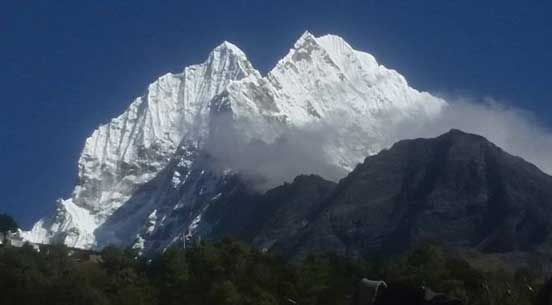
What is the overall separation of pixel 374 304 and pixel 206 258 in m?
71.4

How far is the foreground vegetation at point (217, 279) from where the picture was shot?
12288 cm

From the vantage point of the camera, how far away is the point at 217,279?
133125 mm

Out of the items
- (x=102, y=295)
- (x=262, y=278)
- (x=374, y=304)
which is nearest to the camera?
(x=374, y=304)

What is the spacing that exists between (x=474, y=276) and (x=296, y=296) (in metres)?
16.5

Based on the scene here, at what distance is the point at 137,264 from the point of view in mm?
146125

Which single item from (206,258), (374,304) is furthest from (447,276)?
(374,304)

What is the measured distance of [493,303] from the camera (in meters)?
110

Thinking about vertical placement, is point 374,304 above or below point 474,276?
below

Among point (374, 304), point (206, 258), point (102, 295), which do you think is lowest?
point (374, 304)

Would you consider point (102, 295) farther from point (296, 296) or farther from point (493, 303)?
point (493, 303)

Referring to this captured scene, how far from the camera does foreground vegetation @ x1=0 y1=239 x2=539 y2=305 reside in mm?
122875

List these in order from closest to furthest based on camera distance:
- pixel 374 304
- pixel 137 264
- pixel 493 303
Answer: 1. pixel 374 304
2. pixel 493 303
3. pixel 137 264

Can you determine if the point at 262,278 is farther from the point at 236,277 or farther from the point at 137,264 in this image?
the point at 137,264

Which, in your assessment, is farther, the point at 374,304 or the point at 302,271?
the point at 302,271
